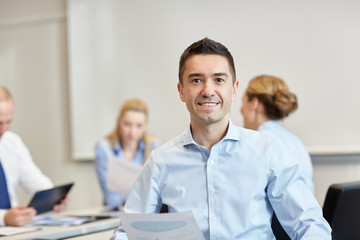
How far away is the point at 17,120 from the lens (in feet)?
17.9

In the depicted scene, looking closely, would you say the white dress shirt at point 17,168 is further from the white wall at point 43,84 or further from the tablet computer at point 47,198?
the white wall at point 43,84

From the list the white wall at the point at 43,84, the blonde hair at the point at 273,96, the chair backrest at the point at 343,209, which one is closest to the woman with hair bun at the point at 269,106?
the blonde hair at the point at 273,96

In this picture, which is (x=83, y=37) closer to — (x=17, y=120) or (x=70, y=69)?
(x=70, y=69)

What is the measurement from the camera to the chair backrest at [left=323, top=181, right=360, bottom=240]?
6.38 feet

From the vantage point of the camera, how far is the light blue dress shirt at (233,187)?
5.47 ft

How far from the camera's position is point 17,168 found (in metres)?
3.43

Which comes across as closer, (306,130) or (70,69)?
(306,130)

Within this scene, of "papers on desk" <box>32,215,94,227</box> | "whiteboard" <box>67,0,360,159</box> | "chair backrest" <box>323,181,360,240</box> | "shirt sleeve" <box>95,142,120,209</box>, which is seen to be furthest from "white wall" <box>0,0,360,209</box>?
"chair backrest" <box>323,181,360,240</box>

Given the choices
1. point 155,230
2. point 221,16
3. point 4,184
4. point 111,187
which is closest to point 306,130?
point 221,16

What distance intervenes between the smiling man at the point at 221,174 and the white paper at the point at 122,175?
1.38 m

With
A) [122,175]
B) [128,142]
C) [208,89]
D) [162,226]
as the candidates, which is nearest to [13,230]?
[122,175]

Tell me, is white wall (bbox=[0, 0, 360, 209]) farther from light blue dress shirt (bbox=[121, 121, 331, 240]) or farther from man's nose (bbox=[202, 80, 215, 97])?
man's nose (bbox=[202, 80, 215, 97])

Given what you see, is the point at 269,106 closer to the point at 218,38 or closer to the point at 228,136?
the point at 218,38

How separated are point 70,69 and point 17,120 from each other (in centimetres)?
92
